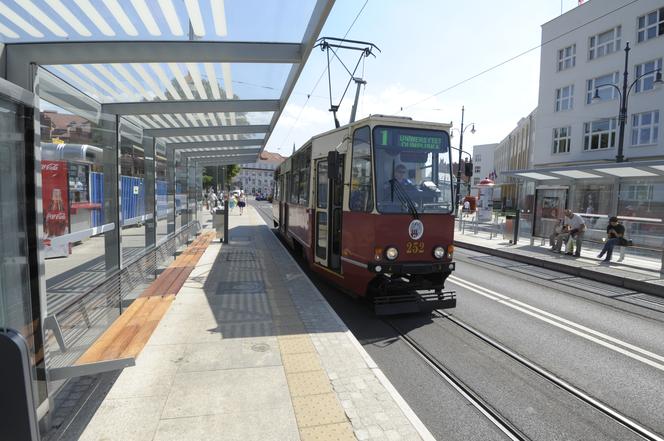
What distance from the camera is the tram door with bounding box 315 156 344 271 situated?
297 inches

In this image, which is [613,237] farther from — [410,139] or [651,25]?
[651,25]

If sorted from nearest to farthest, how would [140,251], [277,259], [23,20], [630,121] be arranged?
[23,20] → [140,251] → [277,259] → [630,121]

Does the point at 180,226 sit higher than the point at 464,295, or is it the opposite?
the point at 180,226

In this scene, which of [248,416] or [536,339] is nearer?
[248,416]

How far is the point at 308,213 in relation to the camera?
8969 millimetres

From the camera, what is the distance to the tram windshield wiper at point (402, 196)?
639cm

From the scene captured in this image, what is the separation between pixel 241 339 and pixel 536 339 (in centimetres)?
400

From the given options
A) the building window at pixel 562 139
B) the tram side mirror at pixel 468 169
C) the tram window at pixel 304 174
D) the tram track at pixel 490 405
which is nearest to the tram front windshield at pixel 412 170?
the tram side mirror at pixel 468 169

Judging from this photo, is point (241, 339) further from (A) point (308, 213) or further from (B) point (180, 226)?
(B) point (180, 226)

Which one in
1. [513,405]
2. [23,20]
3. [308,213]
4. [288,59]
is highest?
[288,59]

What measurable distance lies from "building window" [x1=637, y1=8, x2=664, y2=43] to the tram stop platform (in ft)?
97.6

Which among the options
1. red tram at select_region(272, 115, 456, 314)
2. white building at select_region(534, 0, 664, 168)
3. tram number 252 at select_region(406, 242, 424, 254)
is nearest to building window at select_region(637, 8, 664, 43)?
white building at select_region(534, 0, 664, 168)

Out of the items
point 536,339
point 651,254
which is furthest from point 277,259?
point 651,254

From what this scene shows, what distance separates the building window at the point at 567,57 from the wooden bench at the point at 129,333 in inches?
1336
